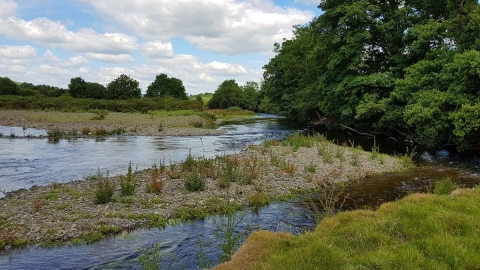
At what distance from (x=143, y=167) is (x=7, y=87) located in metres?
91.3

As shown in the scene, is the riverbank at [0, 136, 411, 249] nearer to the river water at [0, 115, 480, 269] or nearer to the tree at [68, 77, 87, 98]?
the river water at [0, 115, 480, 269]

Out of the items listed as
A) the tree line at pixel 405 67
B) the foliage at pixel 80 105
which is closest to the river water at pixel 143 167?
the tree line at pixel 405 67

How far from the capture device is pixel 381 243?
6836 millimetres

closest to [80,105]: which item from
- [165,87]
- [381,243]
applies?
[165,87]

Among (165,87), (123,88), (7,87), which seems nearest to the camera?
(7,87)

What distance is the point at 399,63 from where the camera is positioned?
107 feet

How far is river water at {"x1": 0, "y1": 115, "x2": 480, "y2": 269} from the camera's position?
8469 millimetres

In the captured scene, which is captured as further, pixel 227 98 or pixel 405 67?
pixel 227 98

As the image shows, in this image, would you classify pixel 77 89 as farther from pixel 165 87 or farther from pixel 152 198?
pixel 152 198

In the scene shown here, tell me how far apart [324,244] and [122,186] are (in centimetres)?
867

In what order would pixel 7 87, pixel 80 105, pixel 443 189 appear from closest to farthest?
pixel 443 189 → pixel 80 105 → pixel 7 87

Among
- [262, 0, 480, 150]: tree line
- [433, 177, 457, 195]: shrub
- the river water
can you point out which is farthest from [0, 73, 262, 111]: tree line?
[433, 177, 457, 195]: shrub

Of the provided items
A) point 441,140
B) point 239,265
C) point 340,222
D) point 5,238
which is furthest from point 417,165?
point 5,238

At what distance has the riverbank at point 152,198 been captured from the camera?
9.85 m
